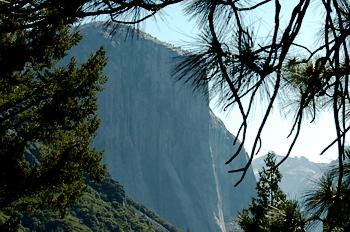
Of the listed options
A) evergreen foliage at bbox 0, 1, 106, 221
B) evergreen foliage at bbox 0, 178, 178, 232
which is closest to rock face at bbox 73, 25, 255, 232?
evergreen foliage at bbox 0, 178, 178, 232

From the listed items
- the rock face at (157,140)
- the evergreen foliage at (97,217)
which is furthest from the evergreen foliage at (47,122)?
the rock face at (157,140)

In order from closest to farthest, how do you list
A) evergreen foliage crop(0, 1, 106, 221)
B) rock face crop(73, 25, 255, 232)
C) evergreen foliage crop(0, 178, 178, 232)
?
evergreen foliage crop(0, 1, 106, 221), evergreen foliage crop(0, 178, 178, 232), rock face crop(73, 25, 255, 232)

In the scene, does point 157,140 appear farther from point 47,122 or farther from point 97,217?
point 47,122

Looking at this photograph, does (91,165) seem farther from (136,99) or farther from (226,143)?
(226,143)

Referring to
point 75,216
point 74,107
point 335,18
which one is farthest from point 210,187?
point 335,18

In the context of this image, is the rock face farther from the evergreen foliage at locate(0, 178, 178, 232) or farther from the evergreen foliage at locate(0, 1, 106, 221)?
the evergreen foliage at locate(0, 1, 106, 221)

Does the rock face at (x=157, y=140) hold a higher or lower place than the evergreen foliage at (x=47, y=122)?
higher

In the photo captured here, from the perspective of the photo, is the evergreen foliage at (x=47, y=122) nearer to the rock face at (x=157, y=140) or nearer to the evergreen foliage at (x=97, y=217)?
the evergreen foliage at (x=97, y=217)

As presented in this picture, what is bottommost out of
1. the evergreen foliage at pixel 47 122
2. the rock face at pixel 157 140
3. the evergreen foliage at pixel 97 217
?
the evergreen foliage at pixel 47 122
